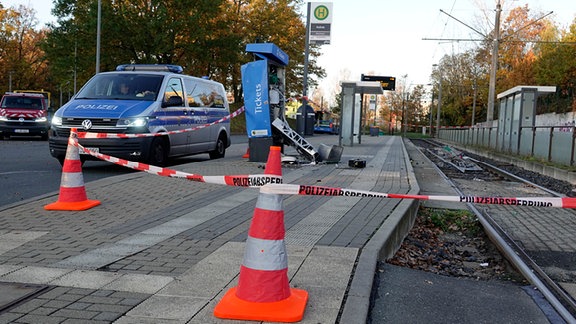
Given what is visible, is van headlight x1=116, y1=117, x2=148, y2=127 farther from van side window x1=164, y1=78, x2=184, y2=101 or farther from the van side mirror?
van side window x1=164, y1=78, x2=184, y2=101

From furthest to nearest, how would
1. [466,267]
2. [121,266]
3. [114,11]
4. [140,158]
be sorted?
[114,11]
[140,158]
[466,267]
[121,266]

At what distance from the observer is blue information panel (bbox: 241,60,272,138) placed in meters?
12.3

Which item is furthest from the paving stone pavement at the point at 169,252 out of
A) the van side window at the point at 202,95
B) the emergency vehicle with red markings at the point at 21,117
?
the emergency vehicle with red markings at the point at 21,117

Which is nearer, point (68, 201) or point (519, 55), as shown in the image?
point (68, 201)

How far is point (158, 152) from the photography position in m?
11.1

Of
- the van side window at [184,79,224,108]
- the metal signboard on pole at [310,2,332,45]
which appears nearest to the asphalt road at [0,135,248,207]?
the van side window at [184,79,224,108]

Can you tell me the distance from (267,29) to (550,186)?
39.7 meters

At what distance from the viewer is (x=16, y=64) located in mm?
56562

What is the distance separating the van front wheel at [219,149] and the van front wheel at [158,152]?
3028 mm

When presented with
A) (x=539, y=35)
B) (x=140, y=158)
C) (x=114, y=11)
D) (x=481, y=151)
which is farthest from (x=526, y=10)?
(x=140, y=158)

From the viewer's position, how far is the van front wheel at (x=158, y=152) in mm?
10692

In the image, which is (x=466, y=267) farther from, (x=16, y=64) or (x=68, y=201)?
(x=16, y=64)

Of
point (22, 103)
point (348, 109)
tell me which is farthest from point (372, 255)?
point (22, 103)

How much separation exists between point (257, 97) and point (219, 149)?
2.79m
